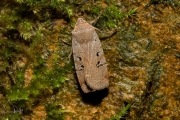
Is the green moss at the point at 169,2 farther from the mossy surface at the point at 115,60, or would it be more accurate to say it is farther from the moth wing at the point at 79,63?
the moth wing at the point at 79,63

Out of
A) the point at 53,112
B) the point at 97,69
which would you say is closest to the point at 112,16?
the point at 97,69

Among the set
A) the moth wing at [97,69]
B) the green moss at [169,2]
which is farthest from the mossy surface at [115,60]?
the moth wing at [97,69]

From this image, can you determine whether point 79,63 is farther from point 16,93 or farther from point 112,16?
point 16,93

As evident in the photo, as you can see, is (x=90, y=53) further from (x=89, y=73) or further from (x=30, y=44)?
(x=30, y=44)

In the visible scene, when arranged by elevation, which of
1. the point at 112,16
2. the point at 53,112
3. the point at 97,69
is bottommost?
the point at 53,112

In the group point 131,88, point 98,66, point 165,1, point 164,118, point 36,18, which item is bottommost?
point 164,118

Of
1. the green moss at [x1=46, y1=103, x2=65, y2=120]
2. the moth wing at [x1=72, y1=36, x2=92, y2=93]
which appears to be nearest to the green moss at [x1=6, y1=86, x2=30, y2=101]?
the green moss at [x1=46, y1=103, x2=65, y2=120]

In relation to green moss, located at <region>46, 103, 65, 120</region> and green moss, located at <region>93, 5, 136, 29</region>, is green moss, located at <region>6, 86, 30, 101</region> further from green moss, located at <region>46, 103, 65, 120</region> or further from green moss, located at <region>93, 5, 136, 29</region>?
green moss, located at <region>93, 5, 136, 29</region>

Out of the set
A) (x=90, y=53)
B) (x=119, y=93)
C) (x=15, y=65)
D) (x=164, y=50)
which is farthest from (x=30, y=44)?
(x=164, y=50)
